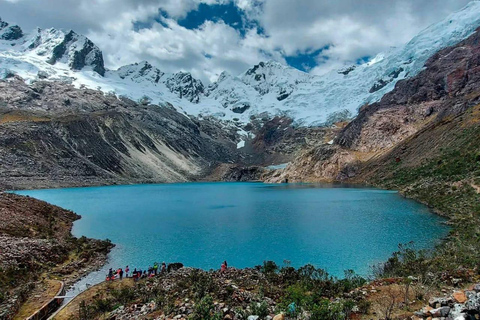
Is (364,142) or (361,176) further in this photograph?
(364,142)

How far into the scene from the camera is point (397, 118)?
4894 inches

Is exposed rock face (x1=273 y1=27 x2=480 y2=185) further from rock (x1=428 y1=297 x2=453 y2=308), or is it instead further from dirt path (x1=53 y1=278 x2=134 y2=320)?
rock (x1=428 y1=297 x2=453 y2=308)

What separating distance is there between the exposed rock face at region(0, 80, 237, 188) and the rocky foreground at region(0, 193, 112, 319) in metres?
76.9

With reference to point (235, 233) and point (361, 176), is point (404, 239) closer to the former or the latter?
point (235, 233)

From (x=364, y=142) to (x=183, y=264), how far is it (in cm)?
11772

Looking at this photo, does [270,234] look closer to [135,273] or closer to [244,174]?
→ [135,273]

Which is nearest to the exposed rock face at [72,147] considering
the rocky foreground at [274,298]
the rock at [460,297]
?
the rocky foreground at [274,298]

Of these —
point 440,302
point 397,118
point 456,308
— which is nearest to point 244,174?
point 397,118

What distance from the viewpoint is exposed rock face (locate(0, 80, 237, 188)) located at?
113062mm

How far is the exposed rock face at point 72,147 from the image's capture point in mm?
113062

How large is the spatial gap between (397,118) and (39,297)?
433 feet

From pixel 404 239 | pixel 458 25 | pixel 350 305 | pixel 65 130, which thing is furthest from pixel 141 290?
pixel 458 25

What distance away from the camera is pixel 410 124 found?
11862 cm

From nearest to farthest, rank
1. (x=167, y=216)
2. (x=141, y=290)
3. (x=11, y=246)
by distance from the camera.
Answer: (x=141, y=290), (x=11, y=246), (x=167, y=216)
